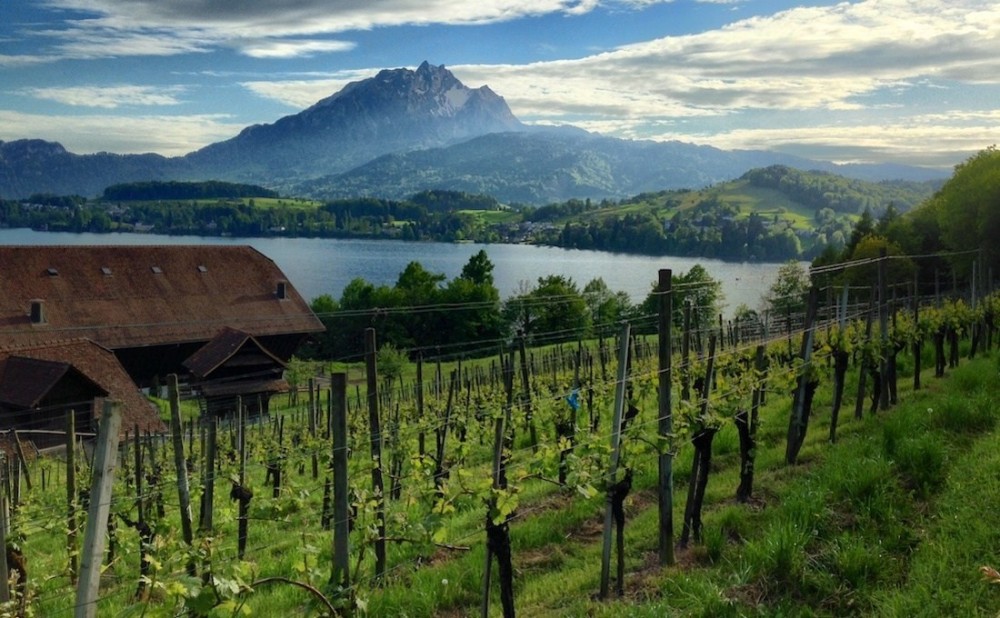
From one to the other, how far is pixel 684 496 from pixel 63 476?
18.7m

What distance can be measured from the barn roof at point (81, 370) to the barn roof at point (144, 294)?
479cm

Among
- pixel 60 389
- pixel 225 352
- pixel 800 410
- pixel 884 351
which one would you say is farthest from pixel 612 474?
pixel 225 352

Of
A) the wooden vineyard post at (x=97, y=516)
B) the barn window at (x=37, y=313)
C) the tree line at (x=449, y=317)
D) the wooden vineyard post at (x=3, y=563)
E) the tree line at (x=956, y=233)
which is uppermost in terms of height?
the tree line at (x=956, y=233)

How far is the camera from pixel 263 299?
45.6 meters

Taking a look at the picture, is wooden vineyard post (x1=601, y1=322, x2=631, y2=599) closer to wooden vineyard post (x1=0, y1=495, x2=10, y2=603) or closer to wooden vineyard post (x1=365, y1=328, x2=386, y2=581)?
wooden vineyard post (x1=365, y1=328, x2=386, y2=581)

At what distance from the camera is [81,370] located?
28.8 m

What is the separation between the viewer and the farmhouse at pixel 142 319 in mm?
29734

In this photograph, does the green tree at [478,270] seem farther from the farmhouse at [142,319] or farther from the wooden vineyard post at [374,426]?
the wooden vineyard post at [374,426]

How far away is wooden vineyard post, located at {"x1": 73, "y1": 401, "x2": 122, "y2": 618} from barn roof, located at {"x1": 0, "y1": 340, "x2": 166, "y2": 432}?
23927 mm

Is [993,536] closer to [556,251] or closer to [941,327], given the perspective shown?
[941,327]

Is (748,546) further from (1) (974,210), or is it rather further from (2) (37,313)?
(2) (37,313)

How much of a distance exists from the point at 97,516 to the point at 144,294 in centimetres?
4131

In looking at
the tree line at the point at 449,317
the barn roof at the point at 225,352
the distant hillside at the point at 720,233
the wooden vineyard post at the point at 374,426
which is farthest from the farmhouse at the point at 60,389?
the distant hillside at the point at 720,233

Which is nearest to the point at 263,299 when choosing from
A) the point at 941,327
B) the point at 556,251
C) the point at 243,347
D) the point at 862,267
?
the point at 243,347
